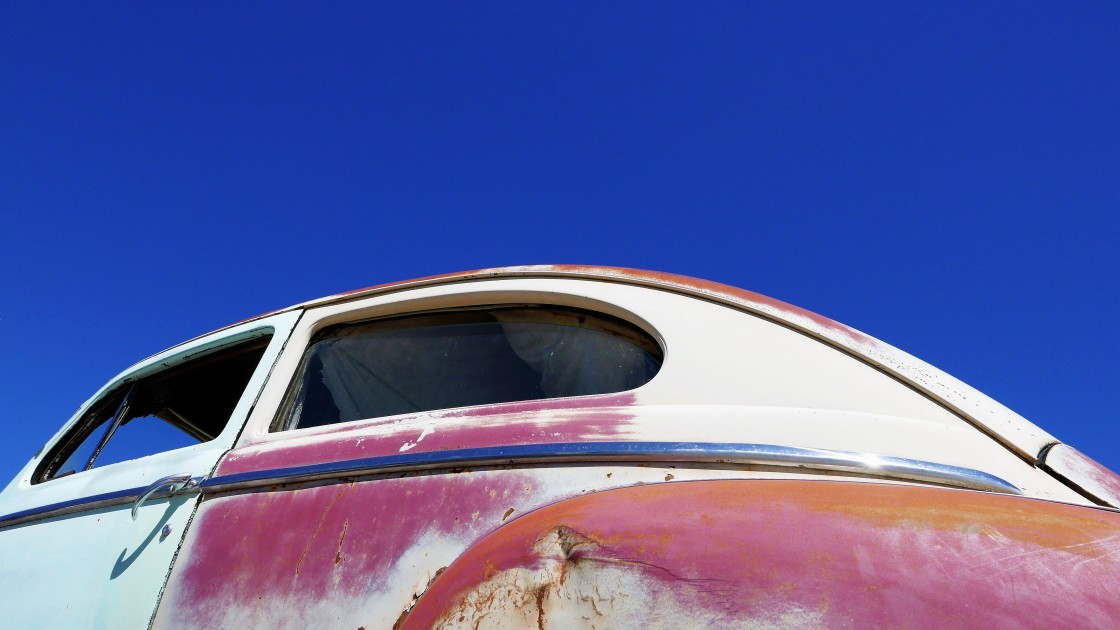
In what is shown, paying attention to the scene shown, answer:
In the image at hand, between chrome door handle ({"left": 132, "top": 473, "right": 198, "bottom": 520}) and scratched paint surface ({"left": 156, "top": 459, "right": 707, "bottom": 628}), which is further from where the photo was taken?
chrome door handle ({"left": 132, "top": 473, "right": 198, "bottom": 520})

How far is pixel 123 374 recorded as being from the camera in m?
3.23

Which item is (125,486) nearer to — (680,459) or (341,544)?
(341,544)

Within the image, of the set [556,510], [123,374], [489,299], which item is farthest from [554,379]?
[123,374]

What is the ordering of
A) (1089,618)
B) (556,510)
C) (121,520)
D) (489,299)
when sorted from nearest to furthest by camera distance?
1. (1089,618)
2. (556,510)
3. (121,520)
4. (489,299)

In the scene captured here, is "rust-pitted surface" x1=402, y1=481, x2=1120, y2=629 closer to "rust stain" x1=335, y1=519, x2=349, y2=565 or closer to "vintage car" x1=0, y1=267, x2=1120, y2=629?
"vintage car" x1=0, y1=267, x2=1120, y2=629

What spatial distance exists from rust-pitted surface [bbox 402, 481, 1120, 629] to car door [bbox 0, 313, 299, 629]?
102 cm

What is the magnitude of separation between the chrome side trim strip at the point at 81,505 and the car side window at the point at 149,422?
550 mm

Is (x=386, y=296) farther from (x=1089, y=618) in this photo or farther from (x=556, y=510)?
(x=1089, y=618)

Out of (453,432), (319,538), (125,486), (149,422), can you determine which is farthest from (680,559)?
(149,422)

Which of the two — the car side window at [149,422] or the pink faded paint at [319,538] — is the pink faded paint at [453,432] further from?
the car side window at [149,422]

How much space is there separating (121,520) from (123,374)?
133 centimetres

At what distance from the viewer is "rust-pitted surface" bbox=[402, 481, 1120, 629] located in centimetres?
111

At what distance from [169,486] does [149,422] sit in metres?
1.24

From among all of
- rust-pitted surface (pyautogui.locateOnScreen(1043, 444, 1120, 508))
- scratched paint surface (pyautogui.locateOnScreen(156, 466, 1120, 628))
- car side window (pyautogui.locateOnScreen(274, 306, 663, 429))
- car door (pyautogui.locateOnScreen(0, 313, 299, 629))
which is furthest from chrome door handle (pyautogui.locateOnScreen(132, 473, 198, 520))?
rust-pitted surface (pyautogui.locateOnScreen(1043, 444, 1120, 508))
